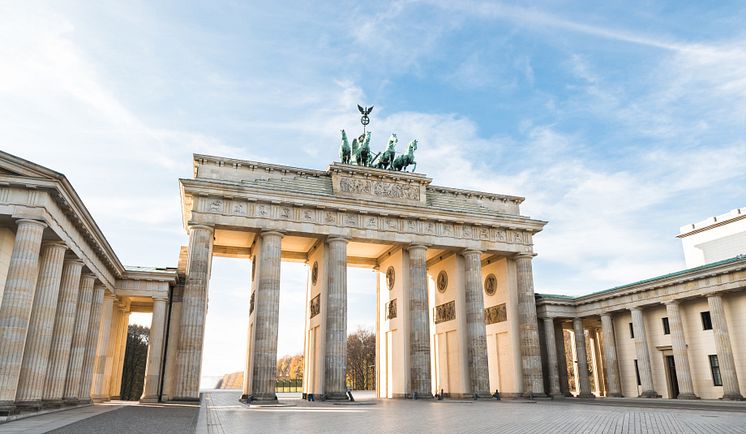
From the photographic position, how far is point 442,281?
135 ft

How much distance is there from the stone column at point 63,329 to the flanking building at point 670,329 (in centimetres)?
3156

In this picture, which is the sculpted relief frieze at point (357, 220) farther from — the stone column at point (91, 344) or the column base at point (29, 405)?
the column base at point (29, 405)

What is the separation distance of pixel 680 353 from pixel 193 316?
30.4 meters

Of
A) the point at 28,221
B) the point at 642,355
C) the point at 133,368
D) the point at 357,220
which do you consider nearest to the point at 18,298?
the point at 28,221

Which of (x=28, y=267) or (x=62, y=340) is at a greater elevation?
(x=28, y=267)

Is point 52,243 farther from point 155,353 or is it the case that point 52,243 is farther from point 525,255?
point 525,255

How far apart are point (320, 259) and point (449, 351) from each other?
11.9m

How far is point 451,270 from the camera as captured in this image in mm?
39844

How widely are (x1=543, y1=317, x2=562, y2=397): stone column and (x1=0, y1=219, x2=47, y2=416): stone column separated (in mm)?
33483

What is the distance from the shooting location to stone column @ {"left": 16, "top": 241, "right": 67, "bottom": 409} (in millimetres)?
18656

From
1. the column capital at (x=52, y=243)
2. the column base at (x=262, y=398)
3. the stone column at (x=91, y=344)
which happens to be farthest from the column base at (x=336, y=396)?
the column capital at (x=52, y=243)

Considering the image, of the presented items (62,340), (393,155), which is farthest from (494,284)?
(62,340)

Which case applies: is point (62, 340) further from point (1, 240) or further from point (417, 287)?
point (417, 287)

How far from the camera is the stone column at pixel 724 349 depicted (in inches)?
1192
